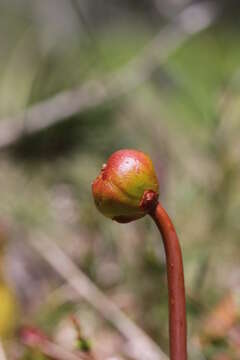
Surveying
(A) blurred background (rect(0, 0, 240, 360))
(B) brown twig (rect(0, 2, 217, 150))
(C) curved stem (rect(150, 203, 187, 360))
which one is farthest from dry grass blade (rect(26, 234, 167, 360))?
(B) brown twig (rect(0, 2, 217, 150))

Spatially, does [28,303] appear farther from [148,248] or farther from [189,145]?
[189,145]

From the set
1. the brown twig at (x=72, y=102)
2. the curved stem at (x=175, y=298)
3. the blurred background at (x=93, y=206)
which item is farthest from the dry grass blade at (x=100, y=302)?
the brown twig at (x=72, y=102)

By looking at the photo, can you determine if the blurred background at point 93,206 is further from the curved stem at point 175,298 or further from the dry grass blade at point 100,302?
the curved stem at point 175,298

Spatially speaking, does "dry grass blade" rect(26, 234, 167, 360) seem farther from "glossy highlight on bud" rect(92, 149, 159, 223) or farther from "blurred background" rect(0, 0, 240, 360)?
"glossy highlight on bud" rect(92, 149, 159, 223)

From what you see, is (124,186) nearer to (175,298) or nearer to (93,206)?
(175,298)

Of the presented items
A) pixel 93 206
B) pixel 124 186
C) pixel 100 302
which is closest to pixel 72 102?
pixel 93 206

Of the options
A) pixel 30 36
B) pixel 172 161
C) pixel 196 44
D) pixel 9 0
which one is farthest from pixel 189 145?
pixel 196 44
